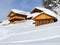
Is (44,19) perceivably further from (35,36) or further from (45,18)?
(35,36)

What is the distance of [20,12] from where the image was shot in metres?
40.1

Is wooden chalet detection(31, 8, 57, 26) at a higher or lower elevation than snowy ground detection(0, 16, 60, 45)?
higher

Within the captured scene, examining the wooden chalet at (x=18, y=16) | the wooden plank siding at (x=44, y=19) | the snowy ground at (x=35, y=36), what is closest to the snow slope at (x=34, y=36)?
the snowy ground at (x=35, y=36)

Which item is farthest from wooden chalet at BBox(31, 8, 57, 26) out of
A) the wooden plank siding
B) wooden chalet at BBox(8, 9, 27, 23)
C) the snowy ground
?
wooden chalet at BBox(8, 9, 27, 23)

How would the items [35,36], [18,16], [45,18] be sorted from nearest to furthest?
[35,36] < [45,18] < [18,16]

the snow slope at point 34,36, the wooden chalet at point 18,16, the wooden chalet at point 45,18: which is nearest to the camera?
the snow slope at point 34,36

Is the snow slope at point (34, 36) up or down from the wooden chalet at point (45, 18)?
down

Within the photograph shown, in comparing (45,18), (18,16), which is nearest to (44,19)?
(45,18)

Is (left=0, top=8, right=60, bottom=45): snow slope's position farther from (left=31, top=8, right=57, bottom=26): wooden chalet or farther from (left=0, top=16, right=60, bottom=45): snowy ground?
(left=31, top=8, right=57, bottom=26): wooden chalet

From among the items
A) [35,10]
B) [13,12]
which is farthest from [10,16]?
[35,10]

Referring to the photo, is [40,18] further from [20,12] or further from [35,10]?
[20,12]

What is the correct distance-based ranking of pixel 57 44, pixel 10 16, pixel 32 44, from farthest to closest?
pixel 10 16 < pixel 32 44 < pixel 57 44

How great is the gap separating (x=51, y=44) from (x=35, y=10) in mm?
24568

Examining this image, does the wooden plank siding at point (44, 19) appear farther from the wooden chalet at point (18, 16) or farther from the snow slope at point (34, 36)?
the wooden chalet at point (18, 16)
